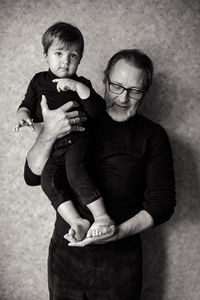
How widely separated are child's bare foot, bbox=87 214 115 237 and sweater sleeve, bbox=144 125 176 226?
0.25 metres

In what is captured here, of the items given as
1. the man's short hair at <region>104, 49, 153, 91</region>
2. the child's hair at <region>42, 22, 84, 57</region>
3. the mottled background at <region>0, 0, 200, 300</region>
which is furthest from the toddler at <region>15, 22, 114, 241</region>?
the mottled background at <region>0, 0, 200, 300</region>

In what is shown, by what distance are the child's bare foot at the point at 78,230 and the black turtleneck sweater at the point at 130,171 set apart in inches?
4.9

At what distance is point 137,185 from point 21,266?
103cm

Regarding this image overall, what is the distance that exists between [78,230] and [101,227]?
102 mm

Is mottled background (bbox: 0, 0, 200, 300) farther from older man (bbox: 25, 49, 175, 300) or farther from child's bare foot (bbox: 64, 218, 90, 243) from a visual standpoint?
child's bare foot (bbox: 64, 218, 90, 243)

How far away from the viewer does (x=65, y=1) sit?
198 centimetres

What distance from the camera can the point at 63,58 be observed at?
1.46 metres

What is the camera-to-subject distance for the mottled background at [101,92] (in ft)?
6.47

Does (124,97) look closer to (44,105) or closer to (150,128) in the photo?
(150,128)

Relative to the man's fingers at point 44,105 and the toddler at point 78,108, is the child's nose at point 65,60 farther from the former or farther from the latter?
the man's fingers at point 44,105

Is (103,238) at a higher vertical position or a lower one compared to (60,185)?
lower

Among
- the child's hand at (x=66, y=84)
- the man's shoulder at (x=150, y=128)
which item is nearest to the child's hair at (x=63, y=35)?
the child's hand at (x=66, y=84)

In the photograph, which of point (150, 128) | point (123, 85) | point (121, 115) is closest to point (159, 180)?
point (150, 128)

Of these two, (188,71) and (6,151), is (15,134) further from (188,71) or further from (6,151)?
(188,71)
